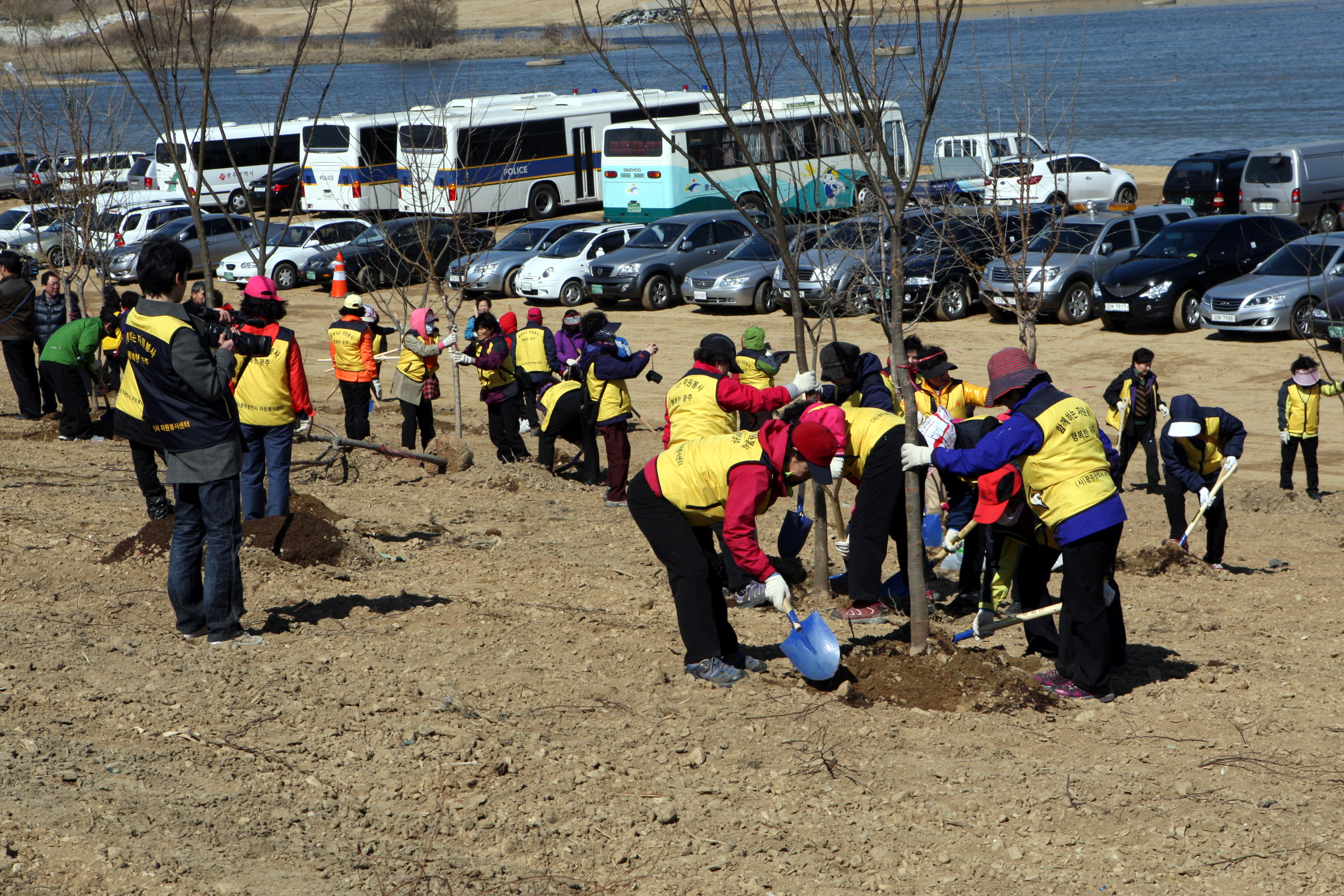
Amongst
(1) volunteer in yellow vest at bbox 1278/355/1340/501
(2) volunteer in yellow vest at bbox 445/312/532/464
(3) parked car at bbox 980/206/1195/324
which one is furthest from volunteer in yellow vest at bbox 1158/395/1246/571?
(3) parked car at bbox 980/206/1195/324

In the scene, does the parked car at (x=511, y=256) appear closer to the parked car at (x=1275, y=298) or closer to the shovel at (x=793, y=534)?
the parked car at (x=1275, y=298)

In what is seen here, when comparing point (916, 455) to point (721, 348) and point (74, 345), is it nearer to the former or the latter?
point (721, 348)

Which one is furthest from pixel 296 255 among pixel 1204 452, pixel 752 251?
pixel 1204 452

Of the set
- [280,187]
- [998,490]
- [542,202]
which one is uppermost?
[280,187]

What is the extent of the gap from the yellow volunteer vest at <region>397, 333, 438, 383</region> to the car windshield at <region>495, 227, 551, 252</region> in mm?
13720

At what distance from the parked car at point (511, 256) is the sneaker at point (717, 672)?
59.4 feet

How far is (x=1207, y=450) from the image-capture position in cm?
908

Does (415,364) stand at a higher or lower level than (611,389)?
higher

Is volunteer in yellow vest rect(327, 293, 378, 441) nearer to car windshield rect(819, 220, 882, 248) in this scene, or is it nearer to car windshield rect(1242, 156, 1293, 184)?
car windshield rect(819, 220, 882, 248)

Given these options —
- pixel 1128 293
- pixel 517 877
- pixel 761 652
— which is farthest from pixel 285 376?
pixel 1128 293

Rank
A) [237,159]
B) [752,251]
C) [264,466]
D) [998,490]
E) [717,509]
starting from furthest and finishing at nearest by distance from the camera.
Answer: [237,159] → [752,251] → [264,466] → [998,490] → [717,509]

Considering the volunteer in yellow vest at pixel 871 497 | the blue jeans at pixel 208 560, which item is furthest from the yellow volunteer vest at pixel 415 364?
Result: the blue jeans at pixel 208 560

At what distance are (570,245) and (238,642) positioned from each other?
19.0 m

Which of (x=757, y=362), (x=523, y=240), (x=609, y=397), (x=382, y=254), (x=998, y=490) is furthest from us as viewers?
(x=523, y=240)
